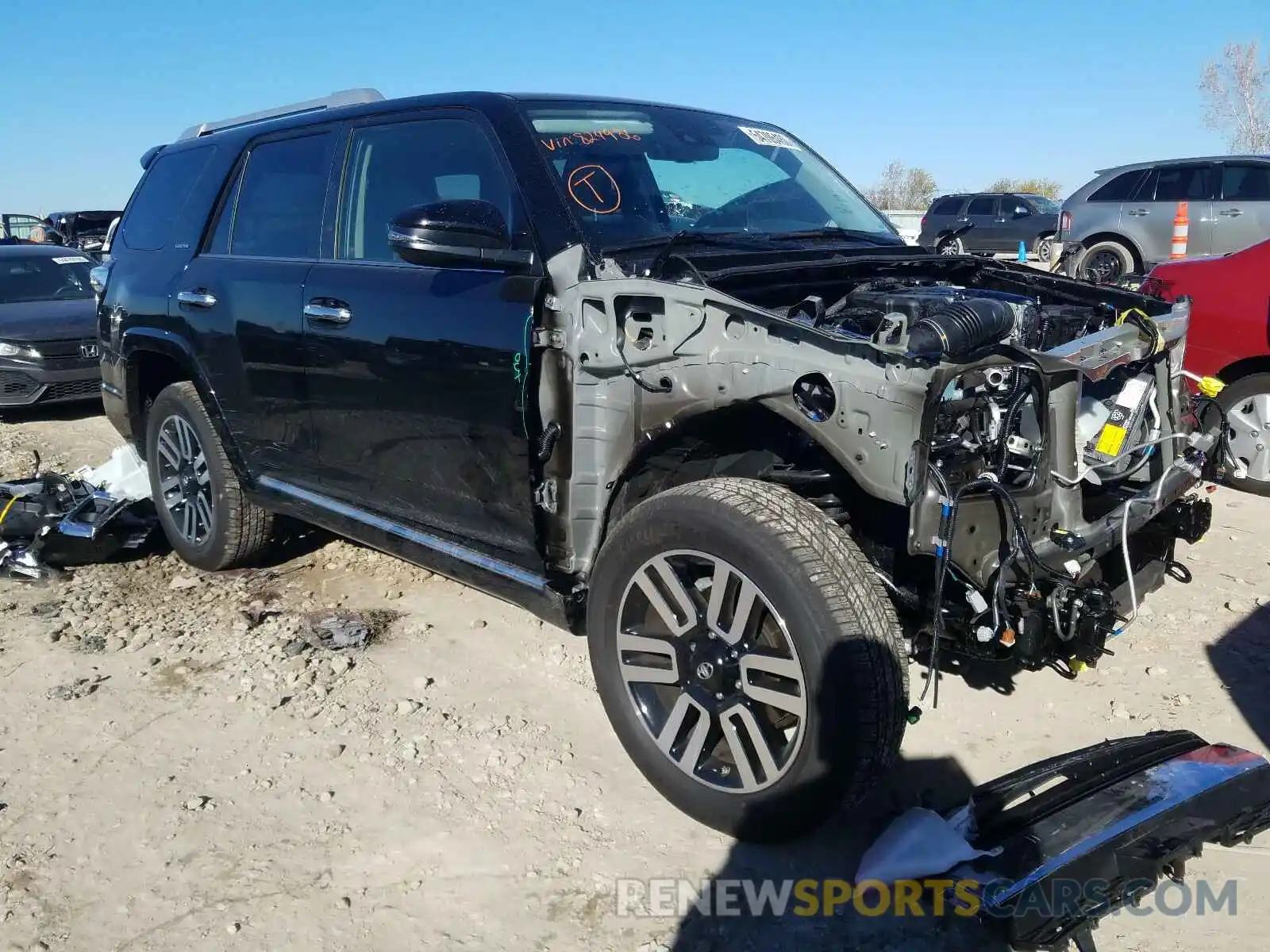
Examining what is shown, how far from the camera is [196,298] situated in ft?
14.0

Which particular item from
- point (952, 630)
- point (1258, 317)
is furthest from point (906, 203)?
point (952, 630)

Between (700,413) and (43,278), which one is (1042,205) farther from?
(700,413)

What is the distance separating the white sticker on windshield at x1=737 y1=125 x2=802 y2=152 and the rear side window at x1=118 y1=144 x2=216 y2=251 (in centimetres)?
246

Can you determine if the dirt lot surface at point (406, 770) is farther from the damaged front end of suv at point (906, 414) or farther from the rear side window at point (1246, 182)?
the rear side window at point (1246, 182)

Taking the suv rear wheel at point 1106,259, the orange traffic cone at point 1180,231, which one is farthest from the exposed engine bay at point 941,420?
the suv rear wheel at point 1106,259

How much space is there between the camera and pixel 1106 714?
11.0 ft

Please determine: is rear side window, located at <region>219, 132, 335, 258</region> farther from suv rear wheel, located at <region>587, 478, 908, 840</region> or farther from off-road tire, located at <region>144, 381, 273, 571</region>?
suv rear wheel, located at <region>587, 478, 908, 840</region>

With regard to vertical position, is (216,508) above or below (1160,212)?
A: below

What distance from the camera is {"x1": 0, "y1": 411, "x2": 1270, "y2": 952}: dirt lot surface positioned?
245 centimetres

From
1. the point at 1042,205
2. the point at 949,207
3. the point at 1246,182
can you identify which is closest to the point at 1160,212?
the point at 1246,182

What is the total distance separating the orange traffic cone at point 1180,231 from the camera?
1232 centimetres

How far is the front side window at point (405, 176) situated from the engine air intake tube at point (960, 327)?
133 centimetres

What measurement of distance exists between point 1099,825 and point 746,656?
0.90 m

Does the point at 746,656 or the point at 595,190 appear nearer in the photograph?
the point at 746,656
